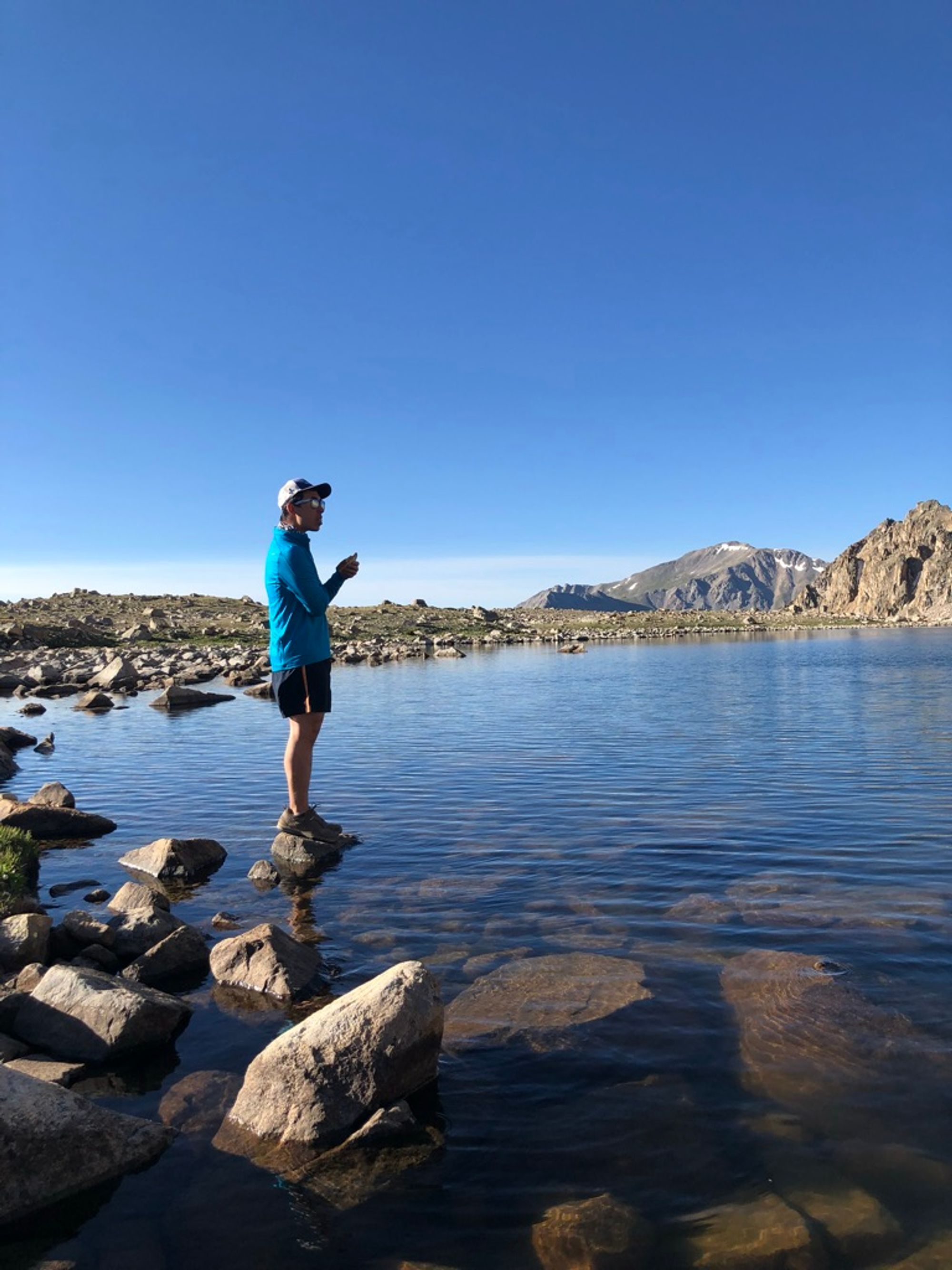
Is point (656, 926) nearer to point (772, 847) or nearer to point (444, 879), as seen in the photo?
point (444, 879)

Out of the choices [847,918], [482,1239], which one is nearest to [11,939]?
[482,1239]

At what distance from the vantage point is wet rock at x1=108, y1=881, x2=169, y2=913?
369 inches

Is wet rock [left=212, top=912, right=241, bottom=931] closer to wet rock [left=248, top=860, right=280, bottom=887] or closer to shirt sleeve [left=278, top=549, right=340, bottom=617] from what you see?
wet rock [left=248, top=860, right=280, bottom=887]

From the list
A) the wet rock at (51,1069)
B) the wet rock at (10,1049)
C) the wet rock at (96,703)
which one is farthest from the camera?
the wet rock at (96,703)

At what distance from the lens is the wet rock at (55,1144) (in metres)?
4.81

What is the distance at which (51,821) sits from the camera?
13391 mm

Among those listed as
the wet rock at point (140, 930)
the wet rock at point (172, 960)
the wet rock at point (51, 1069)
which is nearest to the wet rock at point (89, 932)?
the wet rock at point (140, 930)

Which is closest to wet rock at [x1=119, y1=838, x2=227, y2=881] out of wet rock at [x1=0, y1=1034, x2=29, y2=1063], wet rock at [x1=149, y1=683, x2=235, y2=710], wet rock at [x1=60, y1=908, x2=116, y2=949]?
wet rock at [x1=60, y1=908, x2=116, y2=949]

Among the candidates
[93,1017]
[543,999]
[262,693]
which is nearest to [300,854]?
[93,1017]

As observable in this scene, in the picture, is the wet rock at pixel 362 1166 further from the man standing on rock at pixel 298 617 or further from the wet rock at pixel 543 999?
the man standing on rock at pixel 298 617

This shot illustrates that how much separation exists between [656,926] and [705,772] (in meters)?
9.69

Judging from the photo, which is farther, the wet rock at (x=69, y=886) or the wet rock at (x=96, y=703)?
the wet rock at (x=96, y=703)

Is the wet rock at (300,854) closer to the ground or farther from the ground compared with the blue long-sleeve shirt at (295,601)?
closer to the ground

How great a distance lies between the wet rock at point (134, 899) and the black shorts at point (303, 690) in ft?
8.98
